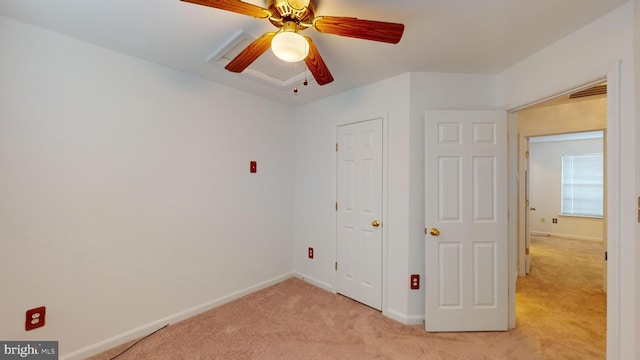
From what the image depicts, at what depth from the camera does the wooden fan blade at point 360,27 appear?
1.16m

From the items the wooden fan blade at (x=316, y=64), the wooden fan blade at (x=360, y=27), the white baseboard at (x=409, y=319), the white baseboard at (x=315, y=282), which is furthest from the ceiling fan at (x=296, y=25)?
the white baseboard at (x=315, y=282)

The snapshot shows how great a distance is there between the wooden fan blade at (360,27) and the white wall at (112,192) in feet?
5.53

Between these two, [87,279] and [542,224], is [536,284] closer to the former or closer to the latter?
[542,224]

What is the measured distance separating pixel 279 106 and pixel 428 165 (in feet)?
6.38

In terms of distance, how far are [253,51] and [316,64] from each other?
1.27ft

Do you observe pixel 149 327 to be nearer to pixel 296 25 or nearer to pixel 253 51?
pixel 253 51

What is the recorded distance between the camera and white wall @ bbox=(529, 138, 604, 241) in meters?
5.41

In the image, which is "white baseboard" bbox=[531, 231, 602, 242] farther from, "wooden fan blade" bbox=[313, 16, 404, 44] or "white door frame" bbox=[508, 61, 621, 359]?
"wooden fan blade" bbox=[313, 16, 404, 44]

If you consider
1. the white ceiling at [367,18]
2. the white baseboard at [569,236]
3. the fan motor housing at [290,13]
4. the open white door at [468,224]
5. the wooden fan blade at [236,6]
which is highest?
the white ceiling at [367,18]

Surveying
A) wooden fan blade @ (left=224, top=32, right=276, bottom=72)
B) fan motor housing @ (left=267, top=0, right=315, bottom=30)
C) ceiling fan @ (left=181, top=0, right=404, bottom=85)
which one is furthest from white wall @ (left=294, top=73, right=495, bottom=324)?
wooden fan blade @ (left=224, top=32, right=276, bottom=72)

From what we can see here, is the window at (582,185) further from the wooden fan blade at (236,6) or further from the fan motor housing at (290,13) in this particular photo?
the wooden fan blade at (236,6)

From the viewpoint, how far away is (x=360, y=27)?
3.92 feet

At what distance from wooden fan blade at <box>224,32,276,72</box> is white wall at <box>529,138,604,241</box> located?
7280 mm

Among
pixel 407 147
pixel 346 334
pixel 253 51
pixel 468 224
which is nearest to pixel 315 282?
pixel 346 334
